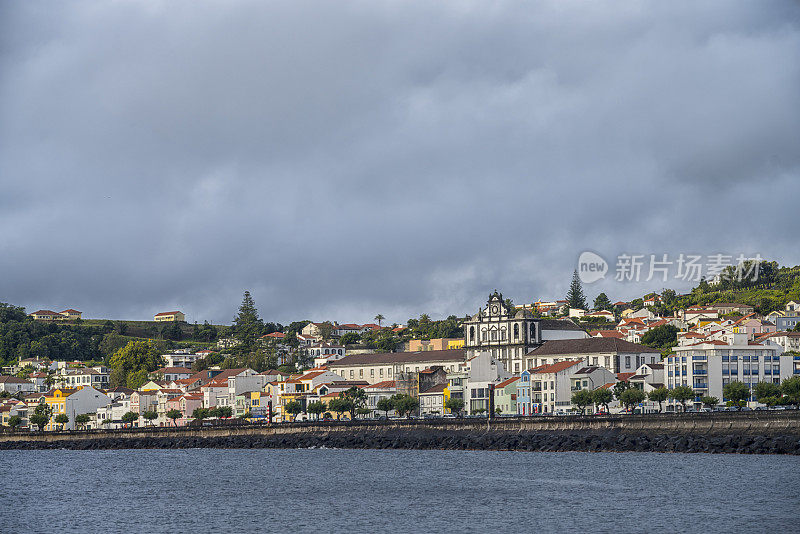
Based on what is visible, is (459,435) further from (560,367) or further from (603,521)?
(603,521)

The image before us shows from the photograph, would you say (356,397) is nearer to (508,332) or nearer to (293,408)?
(293,408)

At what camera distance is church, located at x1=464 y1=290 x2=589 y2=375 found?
124938mm

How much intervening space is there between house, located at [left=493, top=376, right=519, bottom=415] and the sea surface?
26.5 m

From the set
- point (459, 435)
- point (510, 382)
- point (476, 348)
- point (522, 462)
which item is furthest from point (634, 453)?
point (476, 348)

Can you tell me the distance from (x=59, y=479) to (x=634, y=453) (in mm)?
35084

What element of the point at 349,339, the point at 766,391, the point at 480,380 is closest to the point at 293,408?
the point at 480,380

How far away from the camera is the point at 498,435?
82.9 m

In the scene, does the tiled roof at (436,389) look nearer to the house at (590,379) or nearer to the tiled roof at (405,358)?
the tiled roof at (405,358)

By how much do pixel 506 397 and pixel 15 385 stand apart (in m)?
74.3

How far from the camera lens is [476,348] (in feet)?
422

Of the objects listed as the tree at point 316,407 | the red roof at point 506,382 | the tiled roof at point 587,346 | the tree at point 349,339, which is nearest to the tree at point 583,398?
the red roof at point 506,382

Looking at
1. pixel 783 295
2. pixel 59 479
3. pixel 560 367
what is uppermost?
pixel 783 295

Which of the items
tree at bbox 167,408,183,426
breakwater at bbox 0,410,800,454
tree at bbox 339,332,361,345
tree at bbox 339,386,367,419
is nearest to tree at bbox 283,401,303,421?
tree at bbox 339,386,367,419

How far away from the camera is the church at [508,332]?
125 meters
